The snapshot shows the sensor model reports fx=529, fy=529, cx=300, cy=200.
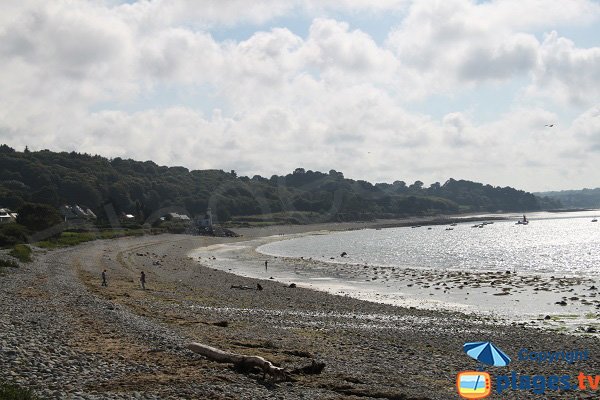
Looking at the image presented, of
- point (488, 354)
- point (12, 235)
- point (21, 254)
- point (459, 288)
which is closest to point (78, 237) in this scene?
point (12, 235)

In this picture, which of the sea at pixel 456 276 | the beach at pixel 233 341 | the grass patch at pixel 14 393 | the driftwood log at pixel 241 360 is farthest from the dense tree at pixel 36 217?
the grass patch at pixel 14 393

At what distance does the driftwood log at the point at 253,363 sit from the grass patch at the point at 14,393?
227 inches

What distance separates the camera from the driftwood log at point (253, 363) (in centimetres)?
1498

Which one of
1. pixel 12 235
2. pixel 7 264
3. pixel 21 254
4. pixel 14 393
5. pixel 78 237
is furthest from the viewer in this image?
pixel 78 237

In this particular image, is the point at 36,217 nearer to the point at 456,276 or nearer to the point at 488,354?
the point at 456,276

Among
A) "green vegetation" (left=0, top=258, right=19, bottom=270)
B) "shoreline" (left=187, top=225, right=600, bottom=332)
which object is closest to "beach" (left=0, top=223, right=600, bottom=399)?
"shoreline" (left=187, top=225, right=600, bottom=332)

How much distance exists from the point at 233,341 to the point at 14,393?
9.33m

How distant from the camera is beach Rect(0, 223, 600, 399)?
14.0m

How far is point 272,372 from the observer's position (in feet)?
49.0

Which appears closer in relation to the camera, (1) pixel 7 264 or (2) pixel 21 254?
(1) pixel 7 264

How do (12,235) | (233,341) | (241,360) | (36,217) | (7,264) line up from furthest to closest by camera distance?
1. (36,217)
2. (12,235)
3. (7,264)
4. (233,341)
5. (241,360)

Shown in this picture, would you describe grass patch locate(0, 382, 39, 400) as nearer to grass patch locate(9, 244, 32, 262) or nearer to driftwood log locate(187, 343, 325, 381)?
driftwood log locate(187, 343, 325, 381)

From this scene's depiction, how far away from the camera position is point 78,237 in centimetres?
8925

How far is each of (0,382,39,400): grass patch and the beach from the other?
55 cm
